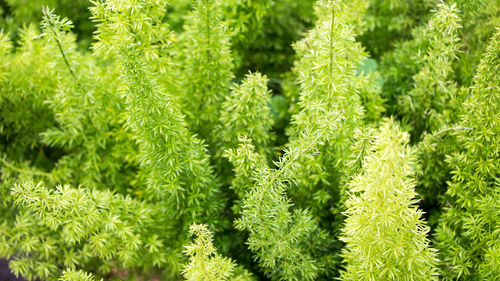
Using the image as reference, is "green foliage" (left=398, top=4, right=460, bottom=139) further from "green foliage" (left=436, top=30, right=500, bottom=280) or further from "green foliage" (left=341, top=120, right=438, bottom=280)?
"green foliage" (left=341, top=120, right=438, bottom=280)

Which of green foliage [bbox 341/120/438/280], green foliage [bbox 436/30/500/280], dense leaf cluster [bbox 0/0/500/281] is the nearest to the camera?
green foliage [bbox 341/120/438/280]

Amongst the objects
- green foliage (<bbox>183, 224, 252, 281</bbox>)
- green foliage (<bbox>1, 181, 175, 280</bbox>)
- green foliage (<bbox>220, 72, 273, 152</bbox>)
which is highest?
green foliage (<bbox>220, 72, 273, 152</bbox>)

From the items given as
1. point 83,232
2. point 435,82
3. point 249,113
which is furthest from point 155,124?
point 435,82

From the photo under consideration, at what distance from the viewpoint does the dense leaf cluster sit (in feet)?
5.44

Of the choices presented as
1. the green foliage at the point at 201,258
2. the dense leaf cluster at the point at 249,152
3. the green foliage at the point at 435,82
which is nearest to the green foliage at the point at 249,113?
the dense leaf cluster at the point at 249,152

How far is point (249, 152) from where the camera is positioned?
5.74 feet

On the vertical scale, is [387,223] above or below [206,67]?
below

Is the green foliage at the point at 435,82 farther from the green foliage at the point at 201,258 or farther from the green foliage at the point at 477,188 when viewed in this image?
the green foliage at the point at 201,258

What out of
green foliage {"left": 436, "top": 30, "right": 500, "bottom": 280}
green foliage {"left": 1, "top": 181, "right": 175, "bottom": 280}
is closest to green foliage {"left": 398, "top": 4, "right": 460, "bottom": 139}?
green foliage {"left": 436, "top": 30, "right": 500, "bottom": 280}

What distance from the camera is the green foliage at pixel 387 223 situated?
1.32 m

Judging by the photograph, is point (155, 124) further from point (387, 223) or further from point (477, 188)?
point (477, 188)

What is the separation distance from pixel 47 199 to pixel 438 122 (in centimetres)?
212

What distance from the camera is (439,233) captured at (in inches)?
77.5

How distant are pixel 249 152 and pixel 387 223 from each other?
0.65m
